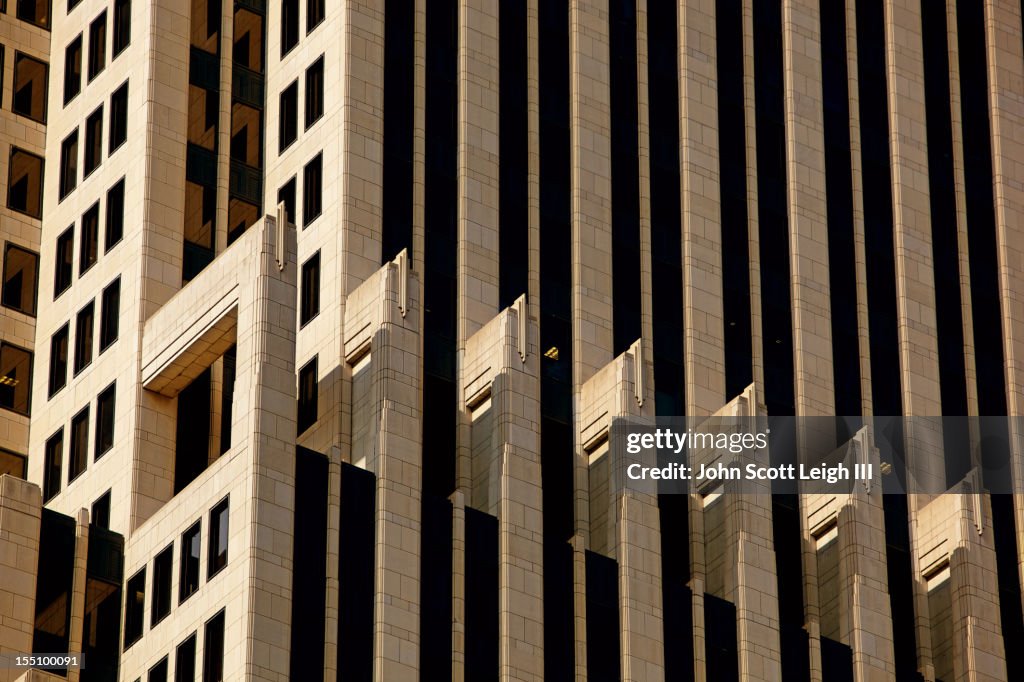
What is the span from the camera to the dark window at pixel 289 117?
3814 inches

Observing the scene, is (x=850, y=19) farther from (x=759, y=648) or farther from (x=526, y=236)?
(x=759, y=648)

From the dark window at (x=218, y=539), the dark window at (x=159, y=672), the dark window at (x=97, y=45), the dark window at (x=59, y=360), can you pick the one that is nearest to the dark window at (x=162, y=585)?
the dark window at (x=159, y=672)

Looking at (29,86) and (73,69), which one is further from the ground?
(29,86)

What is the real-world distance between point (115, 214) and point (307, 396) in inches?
510

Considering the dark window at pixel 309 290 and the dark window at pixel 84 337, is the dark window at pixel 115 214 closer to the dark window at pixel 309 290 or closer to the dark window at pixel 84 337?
the dark window at pixel 84 337

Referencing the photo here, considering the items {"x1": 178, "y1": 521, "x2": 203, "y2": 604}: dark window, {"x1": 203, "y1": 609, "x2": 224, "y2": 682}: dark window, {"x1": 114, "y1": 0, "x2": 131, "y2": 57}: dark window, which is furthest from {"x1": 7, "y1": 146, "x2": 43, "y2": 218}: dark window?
{"x1": 203, "y1": 609, "x2": 224, "y2": 682}: dark window

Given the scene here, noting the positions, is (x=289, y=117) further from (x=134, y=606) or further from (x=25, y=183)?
(x=134, y=606)

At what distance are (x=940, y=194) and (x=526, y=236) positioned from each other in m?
22.5

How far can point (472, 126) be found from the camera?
317 ft

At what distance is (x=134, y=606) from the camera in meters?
85.5

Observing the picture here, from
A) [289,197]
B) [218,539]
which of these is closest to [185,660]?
[218,539]

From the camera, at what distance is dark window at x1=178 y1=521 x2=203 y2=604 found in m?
82.2

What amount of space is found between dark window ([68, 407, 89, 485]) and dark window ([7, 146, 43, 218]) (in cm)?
1158

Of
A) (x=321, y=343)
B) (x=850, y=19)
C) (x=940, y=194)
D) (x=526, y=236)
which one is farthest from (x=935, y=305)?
(x=321, y=343)
